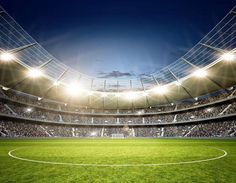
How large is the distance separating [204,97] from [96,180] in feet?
175

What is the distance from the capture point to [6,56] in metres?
29.2

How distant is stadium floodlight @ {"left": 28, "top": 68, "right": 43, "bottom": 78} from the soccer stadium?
22 centimetres

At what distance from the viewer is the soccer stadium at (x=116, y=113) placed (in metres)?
10.2

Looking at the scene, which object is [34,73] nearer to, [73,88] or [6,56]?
[6,56]

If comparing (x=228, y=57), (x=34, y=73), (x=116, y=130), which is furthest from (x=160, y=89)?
(x=34, y=73)

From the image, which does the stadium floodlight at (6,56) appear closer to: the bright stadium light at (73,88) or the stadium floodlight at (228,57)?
the bright stadium light at (73,88)

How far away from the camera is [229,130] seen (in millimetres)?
38031

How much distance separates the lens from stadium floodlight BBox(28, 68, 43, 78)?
3712cm

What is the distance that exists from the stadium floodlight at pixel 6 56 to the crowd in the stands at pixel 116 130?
14.8 meters

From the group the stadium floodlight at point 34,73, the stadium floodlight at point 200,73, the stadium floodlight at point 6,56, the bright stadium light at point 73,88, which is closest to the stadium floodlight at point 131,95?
the bright stadium light at point 73,88

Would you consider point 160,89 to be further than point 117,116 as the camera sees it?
No

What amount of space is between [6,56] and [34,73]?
898cm

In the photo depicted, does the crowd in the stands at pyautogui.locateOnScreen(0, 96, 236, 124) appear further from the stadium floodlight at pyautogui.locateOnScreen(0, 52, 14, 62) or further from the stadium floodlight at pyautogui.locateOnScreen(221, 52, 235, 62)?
the stadium floodlight at pyautogui.locateOnScreen(0, 52, 14, 62)

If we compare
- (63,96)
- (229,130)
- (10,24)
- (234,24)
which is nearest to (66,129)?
(63,96)
